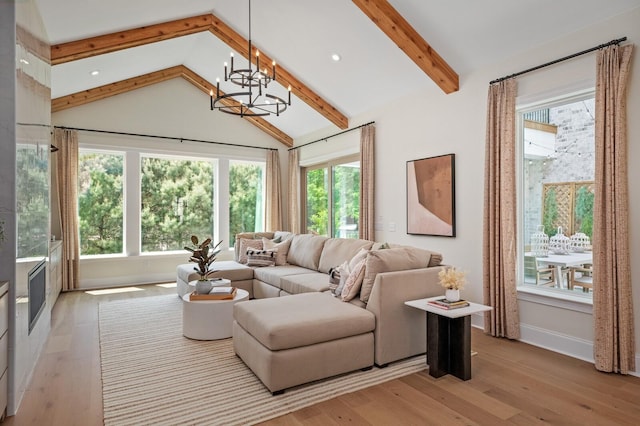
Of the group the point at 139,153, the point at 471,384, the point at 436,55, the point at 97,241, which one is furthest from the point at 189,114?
the point at 471,384

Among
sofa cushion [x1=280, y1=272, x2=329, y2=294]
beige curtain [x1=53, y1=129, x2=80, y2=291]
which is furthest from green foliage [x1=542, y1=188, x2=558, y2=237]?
beige curtain [x1=53, y1=129, x2=80, y2=291]

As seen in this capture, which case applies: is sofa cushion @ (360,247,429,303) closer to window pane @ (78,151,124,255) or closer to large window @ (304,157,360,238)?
large window @ (304,157,360,238)

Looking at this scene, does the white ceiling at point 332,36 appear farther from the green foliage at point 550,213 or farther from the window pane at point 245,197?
the window pane at point 245,197

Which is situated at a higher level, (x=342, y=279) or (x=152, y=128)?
(x=152, y=128)

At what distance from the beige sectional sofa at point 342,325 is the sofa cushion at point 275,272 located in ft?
2.91

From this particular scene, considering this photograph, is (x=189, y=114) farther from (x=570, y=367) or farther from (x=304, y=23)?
(x=570, y=367)

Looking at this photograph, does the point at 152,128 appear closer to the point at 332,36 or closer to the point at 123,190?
the point at 123,190

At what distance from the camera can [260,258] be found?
17.7 feet

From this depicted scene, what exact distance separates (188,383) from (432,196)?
337cm

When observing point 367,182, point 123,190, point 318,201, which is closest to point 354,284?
point 367,182

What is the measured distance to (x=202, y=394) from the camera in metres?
2.59

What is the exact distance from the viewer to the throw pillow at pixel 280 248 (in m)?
5.46

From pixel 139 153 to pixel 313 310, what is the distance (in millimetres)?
5142

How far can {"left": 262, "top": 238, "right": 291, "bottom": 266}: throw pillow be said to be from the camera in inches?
215
